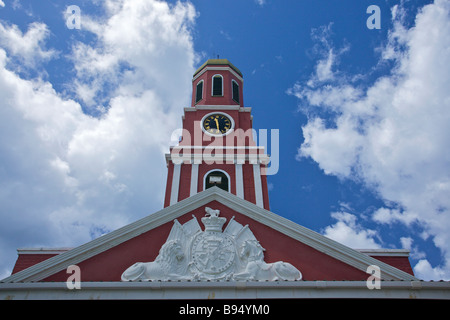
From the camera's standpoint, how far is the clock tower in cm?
1781

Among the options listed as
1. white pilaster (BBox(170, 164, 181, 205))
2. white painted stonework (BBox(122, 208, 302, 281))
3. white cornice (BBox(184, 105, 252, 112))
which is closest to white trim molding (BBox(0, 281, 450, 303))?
white painted stonework (BBox(122, 208, 302, 281))

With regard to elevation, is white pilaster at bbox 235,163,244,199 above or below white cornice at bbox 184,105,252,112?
below

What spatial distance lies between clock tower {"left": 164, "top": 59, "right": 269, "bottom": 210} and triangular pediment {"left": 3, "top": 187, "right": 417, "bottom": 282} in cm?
530

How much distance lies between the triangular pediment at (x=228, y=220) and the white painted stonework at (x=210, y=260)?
35cm

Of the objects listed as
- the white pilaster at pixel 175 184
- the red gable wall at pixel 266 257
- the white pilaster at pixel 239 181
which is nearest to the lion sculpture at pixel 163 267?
the red gable wall at pixel 266 257

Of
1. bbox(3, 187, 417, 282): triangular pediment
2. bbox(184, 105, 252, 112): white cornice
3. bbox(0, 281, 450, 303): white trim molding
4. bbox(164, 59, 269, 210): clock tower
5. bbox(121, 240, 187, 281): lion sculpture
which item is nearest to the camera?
bbox(0, 281, 450, 303): white trim molding

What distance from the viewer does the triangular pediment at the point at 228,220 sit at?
1034cm

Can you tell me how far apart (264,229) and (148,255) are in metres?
3.74

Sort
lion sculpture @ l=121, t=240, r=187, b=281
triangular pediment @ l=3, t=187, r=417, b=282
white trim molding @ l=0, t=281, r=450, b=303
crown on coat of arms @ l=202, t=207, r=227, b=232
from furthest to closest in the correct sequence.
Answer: crown on coat of arms @ l=202, t=207, r=227, b=232, triangular pediment @ l=3, t=187, r=417, b=282, lion sculpture @ l=121, t=240, r=187, b=281, white trim molding @ l=0, t=281, r=450, b=303

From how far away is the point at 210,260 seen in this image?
10445mm

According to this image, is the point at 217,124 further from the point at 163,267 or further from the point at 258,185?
the point at 163,267

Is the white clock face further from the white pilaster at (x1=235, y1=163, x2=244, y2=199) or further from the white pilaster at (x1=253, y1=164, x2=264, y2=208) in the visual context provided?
the white pilaster at (x1=253, y1=164, x2=264, y2=208)

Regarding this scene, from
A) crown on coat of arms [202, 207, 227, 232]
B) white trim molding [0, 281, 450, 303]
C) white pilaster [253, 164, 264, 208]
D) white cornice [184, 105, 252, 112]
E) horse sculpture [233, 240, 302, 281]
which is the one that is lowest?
white trim molding [0, 281, 450, 303]
